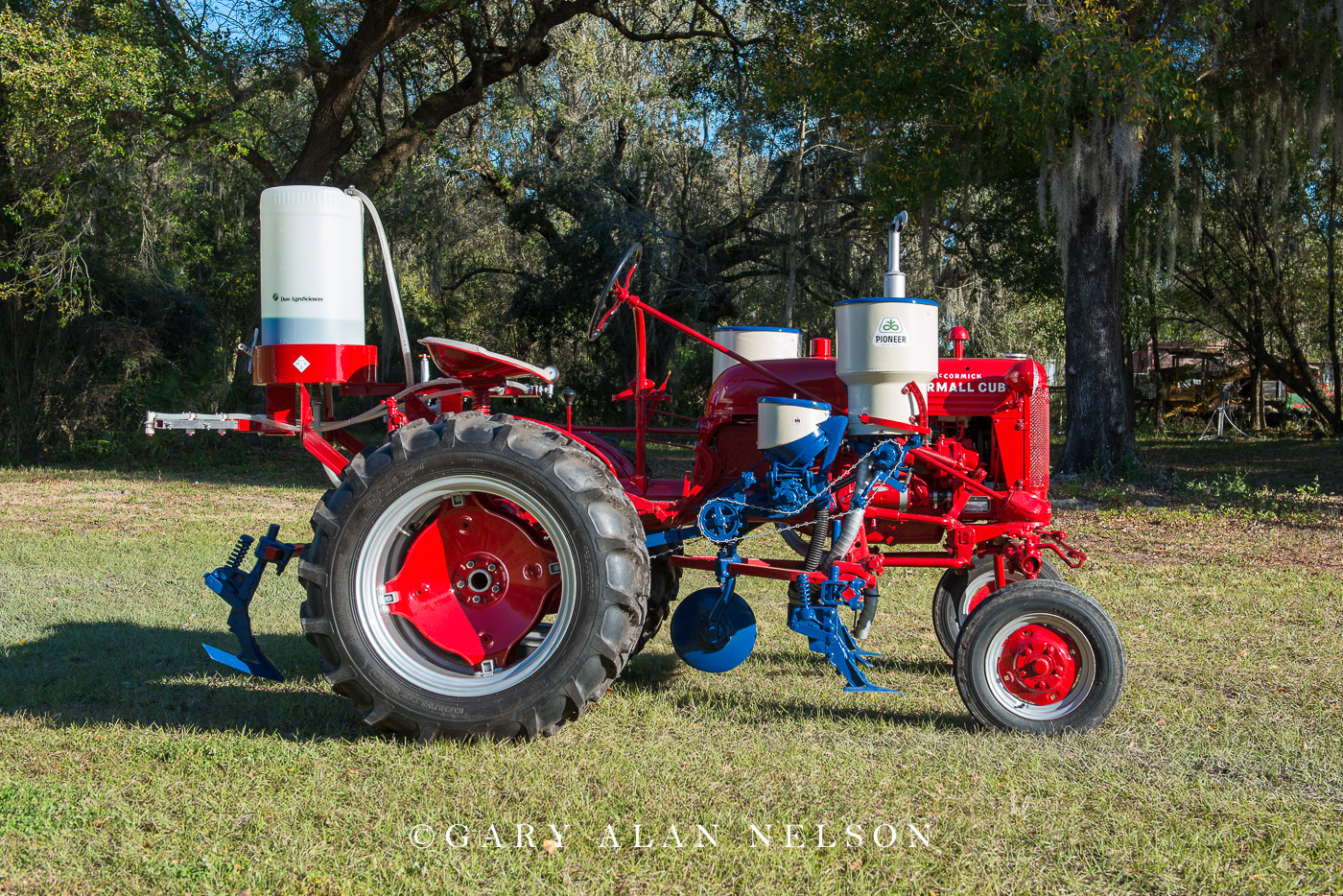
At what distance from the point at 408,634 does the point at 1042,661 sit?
237 centimetres

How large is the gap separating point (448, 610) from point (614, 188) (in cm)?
1448

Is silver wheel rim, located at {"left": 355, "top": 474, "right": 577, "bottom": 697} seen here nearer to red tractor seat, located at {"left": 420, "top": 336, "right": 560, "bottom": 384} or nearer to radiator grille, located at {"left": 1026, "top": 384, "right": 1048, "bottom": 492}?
red tractor seat, located at {"left": 420, "top": 336, "right": 560, "bottom": 384}

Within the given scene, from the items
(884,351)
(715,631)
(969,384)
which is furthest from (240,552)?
(969,384)

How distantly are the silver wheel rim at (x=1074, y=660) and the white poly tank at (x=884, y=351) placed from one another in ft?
2.88

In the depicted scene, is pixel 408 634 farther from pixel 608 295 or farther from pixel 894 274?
pixel 894 274

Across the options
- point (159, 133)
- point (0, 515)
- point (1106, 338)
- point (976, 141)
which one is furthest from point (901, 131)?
point (0, 515)

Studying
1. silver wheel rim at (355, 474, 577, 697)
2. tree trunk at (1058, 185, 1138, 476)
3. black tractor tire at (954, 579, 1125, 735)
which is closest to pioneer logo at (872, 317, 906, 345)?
black tractor tire at (954, 579, 1125, 735)

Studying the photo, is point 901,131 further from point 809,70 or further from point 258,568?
point 258,568

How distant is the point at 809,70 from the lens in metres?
11.7

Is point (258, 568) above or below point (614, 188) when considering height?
below

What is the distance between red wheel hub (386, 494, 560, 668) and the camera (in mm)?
3744

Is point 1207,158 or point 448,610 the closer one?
point 448,610

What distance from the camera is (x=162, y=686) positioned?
4.31 metres

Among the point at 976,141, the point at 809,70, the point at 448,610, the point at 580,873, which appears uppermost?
the point at 809,70
